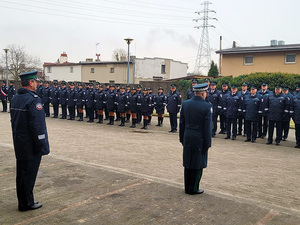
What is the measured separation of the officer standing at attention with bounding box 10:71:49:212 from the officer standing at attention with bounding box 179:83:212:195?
2335 millimetres

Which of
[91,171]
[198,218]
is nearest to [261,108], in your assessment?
[91,171]

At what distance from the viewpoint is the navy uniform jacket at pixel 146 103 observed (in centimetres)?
1481

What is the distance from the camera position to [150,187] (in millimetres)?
5688

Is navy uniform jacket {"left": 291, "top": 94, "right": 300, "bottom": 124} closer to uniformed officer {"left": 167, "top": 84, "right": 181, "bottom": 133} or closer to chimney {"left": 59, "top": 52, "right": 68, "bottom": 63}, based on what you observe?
uniformed officer {"left": 167, "top": 84, "right": 181, "bottom": 133}

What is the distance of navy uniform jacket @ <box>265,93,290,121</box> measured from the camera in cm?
1124

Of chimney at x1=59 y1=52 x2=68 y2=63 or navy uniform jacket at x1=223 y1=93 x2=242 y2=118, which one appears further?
chimney at x1=59 y1=52 x2=68 y2=63

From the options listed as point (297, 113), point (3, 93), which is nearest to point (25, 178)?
point (297, 113)

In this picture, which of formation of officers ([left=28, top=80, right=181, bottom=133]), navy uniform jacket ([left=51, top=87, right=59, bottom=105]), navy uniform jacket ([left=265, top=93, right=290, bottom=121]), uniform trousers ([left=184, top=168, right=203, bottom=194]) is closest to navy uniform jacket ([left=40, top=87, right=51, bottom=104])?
formation of officers ([left=28, top=80, right=181, bottom=133])

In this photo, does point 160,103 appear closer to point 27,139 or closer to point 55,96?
point 55,96

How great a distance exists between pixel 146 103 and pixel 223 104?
3.78 m

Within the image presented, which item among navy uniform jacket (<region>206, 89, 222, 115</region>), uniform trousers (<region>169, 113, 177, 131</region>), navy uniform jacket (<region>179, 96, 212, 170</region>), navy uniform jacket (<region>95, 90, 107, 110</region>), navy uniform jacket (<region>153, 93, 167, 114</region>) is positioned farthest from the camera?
navy uniform jacket (<region>95, 90, 107, 110</region>)

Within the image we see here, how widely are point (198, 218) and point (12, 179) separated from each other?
3731 mm

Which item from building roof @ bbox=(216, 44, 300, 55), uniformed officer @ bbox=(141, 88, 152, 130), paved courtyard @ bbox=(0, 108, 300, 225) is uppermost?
building roof @ bbox=(216, 44, 300, 55)

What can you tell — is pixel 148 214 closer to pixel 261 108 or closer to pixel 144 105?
pixel 261 108
